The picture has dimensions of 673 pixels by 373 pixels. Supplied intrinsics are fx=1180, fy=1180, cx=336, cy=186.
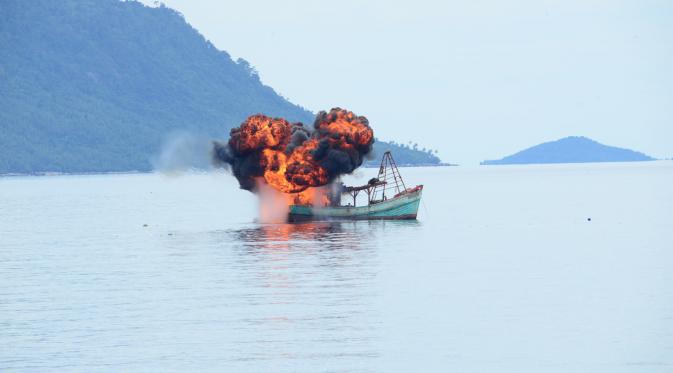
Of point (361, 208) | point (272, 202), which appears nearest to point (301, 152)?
point (361, 208)

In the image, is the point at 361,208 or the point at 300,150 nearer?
the point at 300,150

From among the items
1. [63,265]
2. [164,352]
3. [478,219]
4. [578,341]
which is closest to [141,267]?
[63,265]

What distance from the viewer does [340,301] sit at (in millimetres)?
64438

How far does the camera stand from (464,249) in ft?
331

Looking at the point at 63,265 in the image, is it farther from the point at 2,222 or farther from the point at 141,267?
the point at 2,222

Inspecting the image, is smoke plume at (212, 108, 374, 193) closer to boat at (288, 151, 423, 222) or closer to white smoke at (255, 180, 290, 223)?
white smoke at (255, 180, 290, 223)

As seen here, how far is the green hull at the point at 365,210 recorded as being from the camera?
128000mm

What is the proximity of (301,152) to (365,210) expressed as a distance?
936 centimetres

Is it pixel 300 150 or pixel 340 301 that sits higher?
pixel 300 150

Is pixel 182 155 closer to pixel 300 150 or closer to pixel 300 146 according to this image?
pixel 300 146

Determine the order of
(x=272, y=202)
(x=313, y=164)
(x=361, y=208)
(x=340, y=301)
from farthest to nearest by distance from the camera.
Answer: (x=272, y=202) → (x=361, y=208) → (x=313, y=164) → (x=340, y=301)

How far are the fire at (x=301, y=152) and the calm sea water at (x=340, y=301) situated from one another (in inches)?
304

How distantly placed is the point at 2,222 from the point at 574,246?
279ft

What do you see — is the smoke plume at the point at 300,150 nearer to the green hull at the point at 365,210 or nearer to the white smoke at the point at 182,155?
the green hull at the point at 365,210
